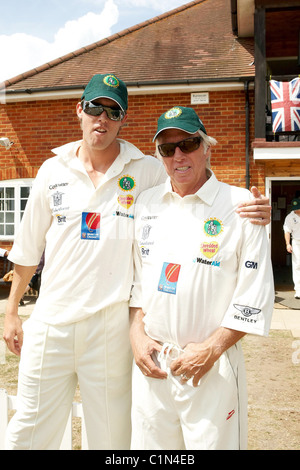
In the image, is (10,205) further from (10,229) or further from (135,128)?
(135,128)

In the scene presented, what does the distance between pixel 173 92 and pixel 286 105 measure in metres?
2.47

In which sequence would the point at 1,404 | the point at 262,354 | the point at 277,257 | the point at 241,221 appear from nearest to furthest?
the point at 241,221
the point at 1,404
the point at 262,354
the point at 277,257

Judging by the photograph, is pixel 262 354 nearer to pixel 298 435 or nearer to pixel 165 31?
pixel 298 435

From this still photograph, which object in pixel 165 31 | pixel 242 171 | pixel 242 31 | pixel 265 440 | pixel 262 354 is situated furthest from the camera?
pixel 165 31

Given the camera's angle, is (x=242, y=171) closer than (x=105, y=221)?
No

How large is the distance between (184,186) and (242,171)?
7.67m

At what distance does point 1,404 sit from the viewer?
9.01ft

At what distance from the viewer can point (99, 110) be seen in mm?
2312

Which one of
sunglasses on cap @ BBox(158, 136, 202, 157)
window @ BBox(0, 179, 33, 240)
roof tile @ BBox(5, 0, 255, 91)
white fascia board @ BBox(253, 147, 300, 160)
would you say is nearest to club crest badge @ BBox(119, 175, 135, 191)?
sunglasses on cap @ BBox(158, 136, 202, 157)

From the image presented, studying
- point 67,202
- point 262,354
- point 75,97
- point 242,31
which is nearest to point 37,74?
point 75,97

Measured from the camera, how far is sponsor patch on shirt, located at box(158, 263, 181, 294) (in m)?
2.00

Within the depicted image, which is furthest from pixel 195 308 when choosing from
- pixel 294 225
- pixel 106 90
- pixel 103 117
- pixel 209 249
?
pixel 294 225

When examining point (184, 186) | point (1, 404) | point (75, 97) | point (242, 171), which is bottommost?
point (1, 404)

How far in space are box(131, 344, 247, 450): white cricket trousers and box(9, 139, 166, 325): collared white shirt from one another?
499 millimetres
